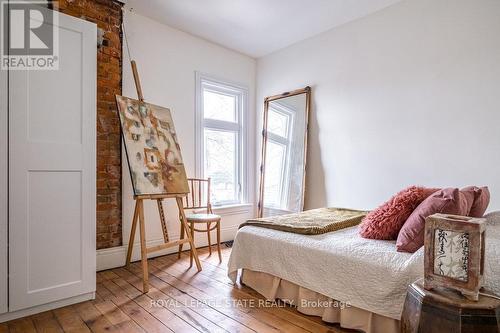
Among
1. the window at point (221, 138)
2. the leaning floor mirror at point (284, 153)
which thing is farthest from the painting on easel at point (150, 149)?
the leaning floor mirror at point (284, 153)

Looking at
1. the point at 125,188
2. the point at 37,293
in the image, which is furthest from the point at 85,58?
the point at 37,293

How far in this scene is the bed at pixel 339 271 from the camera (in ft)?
4.98

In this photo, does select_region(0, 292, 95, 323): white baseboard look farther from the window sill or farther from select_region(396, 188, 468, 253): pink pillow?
select_region(396, 188, 468, 253): pink pillow

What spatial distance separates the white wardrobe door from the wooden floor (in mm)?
250

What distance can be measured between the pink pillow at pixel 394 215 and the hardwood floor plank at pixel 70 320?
1999mm

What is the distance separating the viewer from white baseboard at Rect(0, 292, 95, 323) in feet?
6.05

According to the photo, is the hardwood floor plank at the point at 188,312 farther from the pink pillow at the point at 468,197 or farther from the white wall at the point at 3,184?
the pink pillow at the point at 468,197

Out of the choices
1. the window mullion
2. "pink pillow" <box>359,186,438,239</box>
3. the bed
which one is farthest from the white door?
"pink pillow" <box>359,186,438,239</box>

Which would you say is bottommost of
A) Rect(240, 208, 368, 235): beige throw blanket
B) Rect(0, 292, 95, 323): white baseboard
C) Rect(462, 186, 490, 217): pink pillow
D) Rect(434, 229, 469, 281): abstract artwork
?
Rect(0, 292, 95, 323): white baseboard

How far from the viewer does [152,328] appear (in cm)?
177

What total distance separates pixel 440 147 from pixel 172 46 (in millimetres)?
3140

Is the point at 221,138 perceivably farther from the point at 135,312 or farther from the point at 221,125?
the point at 135,312

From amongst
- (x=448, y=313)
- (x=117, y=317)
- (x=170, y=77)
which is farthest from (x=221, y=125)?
(x=448, y=313)

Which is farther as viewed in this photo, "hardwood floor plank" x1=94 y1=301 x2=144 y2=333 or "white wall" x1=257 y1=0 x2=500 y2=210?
"white wall" x1=257 y1=0 x2=500 y2=210
